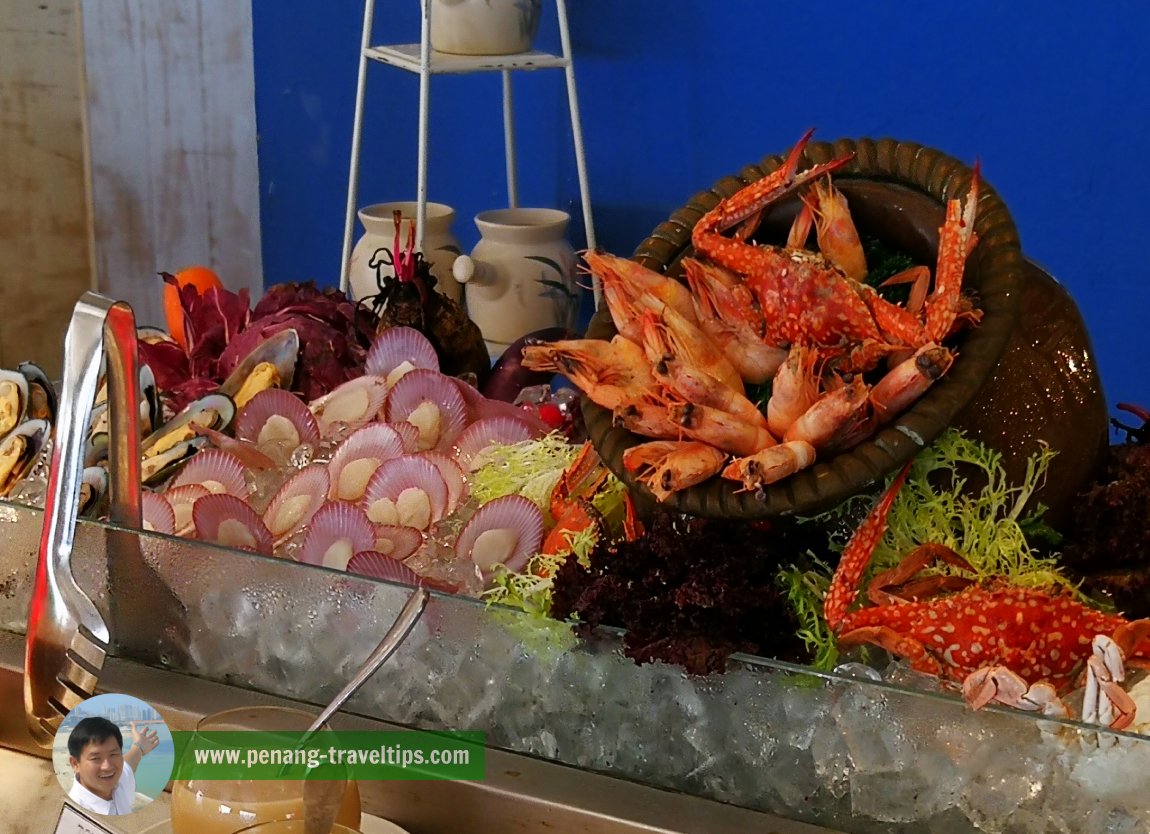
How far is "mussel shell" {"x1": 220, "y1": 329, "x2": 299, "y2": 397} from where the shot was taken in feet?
5.00

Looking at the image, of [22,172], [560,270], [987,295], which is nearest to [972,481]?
[987,295]

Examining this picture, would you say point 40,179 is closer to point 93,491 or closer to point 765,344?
point 93,491

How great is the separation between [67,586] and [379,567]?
0.26 meters

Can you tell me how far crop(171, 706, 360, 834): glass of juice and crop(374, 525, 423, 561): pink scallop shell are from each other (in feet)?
0.96

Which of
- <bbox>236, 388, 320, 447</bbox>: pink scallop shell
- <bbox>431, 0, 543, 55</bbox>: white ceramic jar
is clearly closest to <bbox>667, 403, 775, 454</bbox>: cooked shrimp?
<bbox>236, 388, 320, 447</bbox>: pink scallop shell

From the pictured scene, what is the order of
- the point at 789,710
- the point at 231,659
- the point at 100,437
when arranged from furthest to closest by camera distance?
the point at 100,437
the point at 231,659
the point at 789,710

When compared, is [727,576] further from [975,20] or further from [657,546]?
[975,20]

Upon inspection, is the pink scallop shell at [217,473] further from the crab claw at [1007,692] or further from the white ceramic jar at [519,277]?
the white ceramic jar at [519,277]

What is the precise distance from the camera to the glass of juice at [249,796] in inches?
32.5

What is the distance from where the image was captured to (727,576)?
0.94m

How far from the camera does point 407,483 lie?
1.21 m

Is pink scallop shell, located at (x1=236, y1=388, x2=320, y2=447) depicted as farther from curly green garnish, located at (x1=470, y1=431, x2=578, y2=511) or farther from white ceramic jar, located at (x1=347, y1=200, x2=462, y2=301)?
white ceramic jar, located at (x1=347, y1=200, x2=462, y2=301)

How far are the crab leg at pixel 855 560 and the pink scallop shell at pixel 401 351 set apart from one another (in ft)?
2.09

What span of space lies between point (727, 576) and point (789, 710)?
0.36 ft
